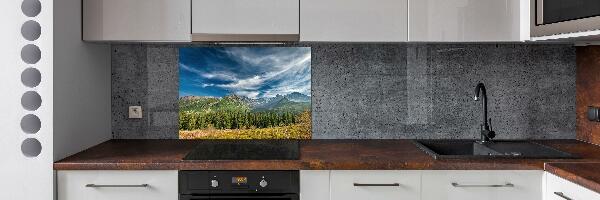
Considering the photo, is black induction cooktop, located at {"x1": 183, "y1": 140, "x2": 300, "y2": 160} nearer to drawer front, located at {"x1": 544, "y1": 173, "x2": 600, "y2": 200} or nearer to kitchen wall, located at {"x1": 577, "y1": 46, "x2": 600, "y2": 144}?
drawer front, located at {"x1": 544, "y1": 173, "x2": 600, "y2": 200}

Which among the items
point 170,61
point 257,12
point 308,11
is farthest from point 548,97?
point 170,61

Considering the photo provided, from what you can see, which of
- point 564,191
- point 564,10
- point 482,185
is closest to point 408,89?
point 482,185

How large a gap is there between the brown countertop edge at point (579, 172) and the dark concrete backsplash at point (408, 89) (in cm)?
80

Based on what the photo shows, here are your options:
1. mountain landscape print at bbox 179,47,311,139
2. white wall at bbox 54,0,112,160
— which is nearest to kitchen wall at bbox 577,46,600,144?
mountain landscape print at bbox 179,47,311,139

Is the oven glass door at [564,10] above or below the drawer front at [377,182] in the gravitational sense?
above

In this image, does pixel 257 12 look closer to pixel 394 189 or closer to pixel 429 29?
pixel 429 29

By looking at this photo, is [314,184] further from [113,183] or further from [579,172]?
[579,172]

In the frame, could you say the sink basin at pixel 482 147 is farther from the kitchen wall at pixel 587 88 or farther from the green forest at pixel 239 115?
the green forest at pixel 239 115

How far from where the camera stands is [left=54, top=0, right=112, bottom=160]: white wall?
2.48m

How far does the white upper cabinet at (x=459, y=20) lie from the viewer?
2.75 m

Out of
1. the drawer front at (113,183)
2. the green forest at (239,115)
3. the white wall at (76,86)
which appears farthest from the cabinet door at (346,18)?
the white wall at (76,86)

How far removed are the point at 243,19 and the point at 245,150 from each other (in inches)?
23.7

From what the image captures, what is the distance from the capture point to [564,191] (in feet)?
7.36

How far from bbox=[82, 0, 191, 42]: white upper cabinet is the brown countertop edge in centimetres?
167
